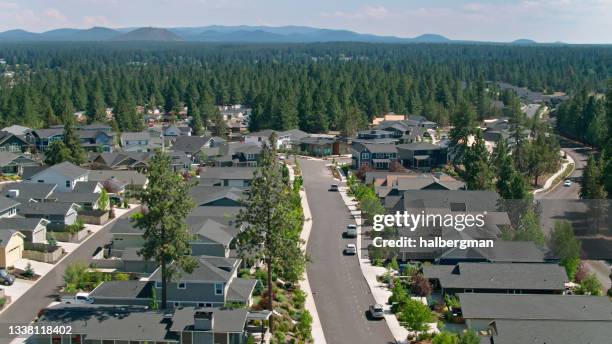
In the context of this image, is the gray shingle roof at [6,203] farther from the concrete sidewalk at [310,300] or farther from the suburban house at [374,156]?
the suburban house at [374,156]

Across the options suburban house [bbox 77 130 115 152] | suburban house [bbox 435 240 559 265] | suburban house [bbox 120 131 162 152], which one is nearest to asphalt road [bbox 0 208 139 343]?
suburban house [bbox 435 240 559 265]

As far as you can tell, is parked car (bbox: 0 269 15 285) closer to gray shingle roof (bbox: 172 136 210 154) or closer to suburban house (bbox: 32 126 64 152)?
gray shingle roof (bbox: 172 136 210 154)

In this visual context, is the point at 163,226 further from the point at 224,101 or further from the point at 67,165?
the point at 224,101

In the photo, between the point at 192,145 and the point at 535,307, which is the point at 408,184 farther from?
the point at 192,145

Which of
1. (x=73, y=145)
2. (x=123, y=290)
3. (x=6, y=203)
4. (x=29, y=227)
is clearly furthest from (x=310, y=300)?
(x=73, y=145)

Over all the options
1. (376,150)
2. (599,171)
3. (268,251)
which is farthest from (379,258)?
(376,150)

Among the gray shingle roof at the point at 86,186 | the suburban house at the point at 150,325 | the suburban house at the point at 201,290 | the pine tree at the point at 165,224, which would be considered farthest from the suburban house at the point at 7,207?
the pine tree at the point at 165,224
